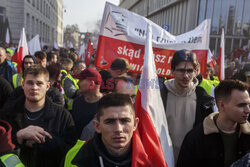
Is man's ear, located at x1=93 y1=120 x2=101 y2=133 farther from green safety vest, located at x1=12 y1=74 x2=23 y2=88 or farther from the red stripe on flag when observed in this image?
green safety vest, located at x1=12 y1=74 x2=23 y2=88

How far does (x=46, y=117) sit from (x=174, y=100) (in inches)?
52.8

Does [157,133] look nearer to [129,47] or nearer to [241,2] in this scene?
[129,47]

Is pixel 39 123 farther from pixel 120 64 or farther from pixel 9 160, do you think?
pixel 120 64

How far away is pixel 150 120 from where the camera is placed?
2.01 metres

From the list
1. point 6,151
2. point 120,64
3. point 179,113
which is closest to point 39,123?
point 6,151

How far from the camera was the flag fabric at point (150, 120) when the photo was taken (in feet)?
6.31

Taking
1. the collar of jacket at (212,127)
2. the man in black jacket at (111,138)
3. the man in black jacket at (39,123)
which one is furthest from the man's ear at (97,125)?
the collar of jacket at (212,127)

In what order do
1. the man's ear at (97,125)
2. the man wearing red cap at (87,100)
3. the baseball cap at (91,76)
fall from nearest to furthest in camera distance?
1. the man's ear at (97,125)
2. the man wearing red cap at (87,100)
3. the baseball cap at (91,76)

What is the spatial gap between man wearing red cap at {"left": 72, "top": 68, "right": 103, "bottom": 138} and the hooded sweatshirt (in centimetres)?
97

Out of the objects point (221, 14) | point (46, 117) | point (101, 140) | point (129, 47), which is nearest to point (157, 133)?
point (101, 140)

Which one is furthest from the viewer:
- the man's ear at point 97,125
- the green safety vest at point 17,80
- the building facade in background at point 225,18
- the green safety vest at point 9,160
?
the building facade in background at point 225,18

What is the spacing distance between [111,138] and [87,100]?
1351 millimetres

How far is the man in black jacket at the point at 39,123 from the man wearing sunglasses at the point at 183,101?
3.48 feet

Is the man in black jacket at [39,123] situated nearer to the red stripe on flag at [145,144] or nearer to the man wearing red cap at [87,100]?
the man wearing red cap at [87,100]
